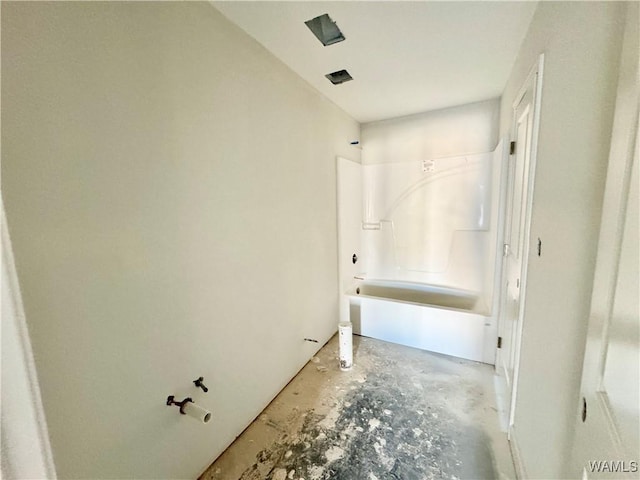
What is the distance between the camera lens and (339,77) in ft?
7.04

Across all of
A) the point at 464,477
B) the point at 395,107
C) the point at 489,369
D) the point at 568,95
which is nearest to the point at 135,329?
the point at 464,477

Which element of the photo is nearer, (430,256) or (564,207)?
(564,207)

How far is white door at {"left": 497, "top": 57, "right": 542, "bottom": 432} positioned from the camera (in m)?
1.41

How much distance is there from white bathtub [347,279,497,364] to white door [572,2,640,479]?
193 centimetres

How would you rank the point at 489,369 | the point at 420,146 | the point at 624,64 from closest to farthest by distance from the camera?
the point at 624,64, the point at 489,369, the point at 420,146

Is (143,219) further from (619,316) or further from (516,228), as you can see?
(516,228)

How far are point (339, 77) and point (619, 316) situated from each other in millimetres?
2248

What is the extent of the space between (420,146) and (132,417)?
11.1 feet

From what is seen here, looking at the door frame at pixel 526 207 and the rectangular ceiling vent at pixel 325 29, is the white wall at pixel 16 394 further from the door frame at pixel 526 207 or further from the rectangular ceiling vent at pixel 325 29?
the door frame at pixel 526 207

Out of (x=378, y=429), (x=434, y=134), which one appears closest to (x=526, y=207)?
(x=378, y=429)

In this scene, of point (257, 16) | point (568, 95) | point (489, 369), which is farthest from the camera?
point (489, 369)

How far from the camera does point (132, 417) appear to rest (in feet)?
3.58

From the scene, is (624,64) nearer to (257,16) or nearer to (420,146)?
(257,16)

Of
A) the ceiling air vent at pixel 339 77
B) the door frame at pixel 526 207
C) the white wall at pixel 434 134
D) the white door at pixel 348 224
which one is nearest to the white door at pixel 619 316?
the door frame at pixel 526 207
